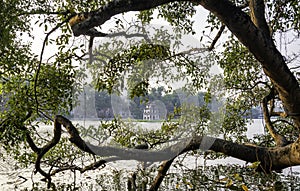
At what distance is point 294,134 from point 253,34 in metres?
1.98

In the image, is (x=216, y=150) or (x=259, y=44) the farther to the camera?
(x=216, y=150)

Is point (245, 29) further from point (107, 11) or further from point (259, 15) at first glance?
point (107, 11)

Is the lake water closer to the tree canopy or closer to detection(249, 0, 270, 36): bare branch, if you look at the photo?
the tree canopy

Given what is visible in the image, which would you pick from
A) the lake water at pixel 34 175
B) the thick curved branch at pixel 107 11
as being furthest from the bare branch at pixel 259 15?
the lake water at pixel 34 175

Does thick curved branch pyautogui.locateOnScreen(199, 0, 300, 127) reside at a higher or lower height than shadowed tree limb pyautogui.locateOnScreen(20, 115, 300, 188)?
higher

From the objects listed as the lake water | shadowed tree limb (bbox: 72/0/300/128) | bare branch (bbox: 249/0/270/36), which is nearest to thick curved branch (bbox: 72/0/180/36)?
shadowed tree limb (bbox: 72/0/300/128)

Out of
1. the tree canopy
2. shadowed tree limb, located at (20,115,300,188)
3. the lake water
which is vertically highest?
the tree canopy

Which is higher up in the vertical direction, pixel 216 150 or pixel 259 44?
pixel 259 44

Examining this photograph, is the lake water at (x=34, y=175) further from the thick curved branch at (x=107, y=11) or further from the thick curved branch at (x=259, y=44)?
the thick curved branch at (x=107, y=11)

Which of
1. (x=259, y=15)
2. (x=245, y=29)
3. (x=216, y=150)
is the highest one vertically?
(x=259, y=15)

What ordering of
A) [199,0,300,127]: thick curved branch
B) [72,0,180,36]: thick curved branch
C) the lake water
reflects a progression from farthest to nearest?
the lake water, [199,0,300,127]: thick curved branch, [72,0,180,36]: thick curved branch

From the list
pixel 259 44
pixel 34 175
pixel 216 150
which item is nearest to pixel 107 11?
pixel 259 44

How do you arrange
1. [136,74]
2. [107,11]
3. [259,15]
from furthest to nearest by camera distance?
[136,74] → [259,15] → [107,11]

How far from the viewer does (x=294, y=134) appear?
3.17m
